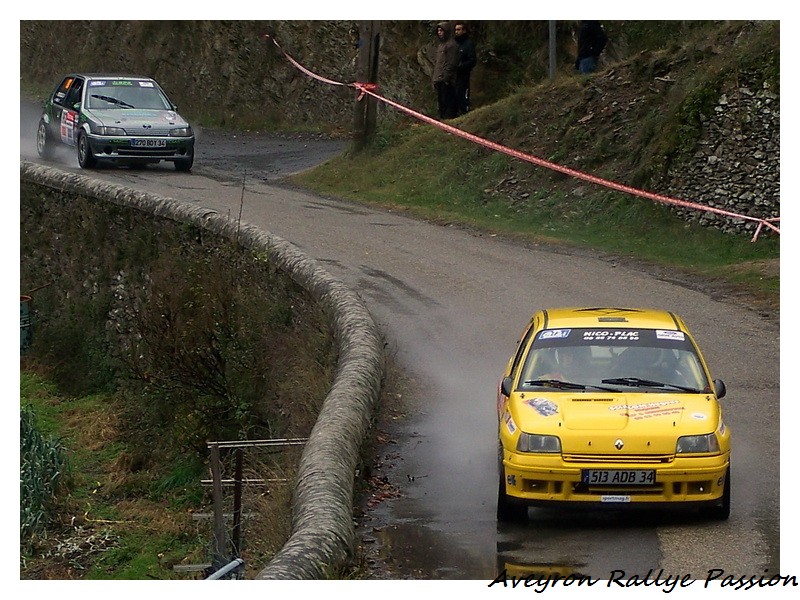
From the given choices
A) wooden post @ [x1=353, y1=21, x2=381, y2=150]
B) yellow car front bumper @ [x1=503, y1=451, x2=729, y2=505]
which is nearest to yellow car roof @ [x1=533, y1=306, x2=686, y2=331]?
yellow car front bumper @ [x1=503, y1=451, x2=729, y2=505]

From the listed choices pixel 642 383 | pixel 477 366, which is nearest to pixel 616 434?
pixel 642 383

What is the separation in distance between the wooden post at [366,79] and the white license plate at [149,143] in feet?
12.3

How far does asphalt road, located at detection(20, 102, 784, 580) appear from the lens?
315 inches

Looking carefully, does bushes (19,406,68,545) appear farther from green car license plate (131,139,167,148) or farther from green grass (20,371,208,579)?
green car license plate (131,139,167,148)

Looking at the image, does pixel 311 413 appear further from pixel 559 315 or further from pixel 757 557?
pixel 757 557

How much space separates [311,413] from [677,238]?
8304 millimetres

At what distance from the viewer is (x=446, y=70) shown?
2503 centimetres

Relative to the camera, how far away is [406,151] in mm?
24172

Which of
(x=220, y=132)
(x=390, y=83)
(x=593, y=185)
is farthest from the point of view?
(x=220, y=132)

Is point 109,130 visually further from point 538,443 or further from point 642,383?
point 538,443

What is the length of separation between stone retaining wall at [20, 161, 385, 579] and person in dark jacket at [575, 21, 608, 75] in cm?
878

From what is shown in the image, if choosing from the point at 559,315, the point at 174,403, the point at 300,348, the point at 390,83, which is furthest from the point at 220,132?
the point at 559,315

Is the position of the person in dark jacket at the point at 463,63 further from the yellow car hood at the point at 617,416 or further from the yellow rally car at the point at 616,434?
the yellow car hood at the point at 617,416

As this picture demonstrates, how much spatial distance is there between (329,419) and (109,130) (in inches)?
612
